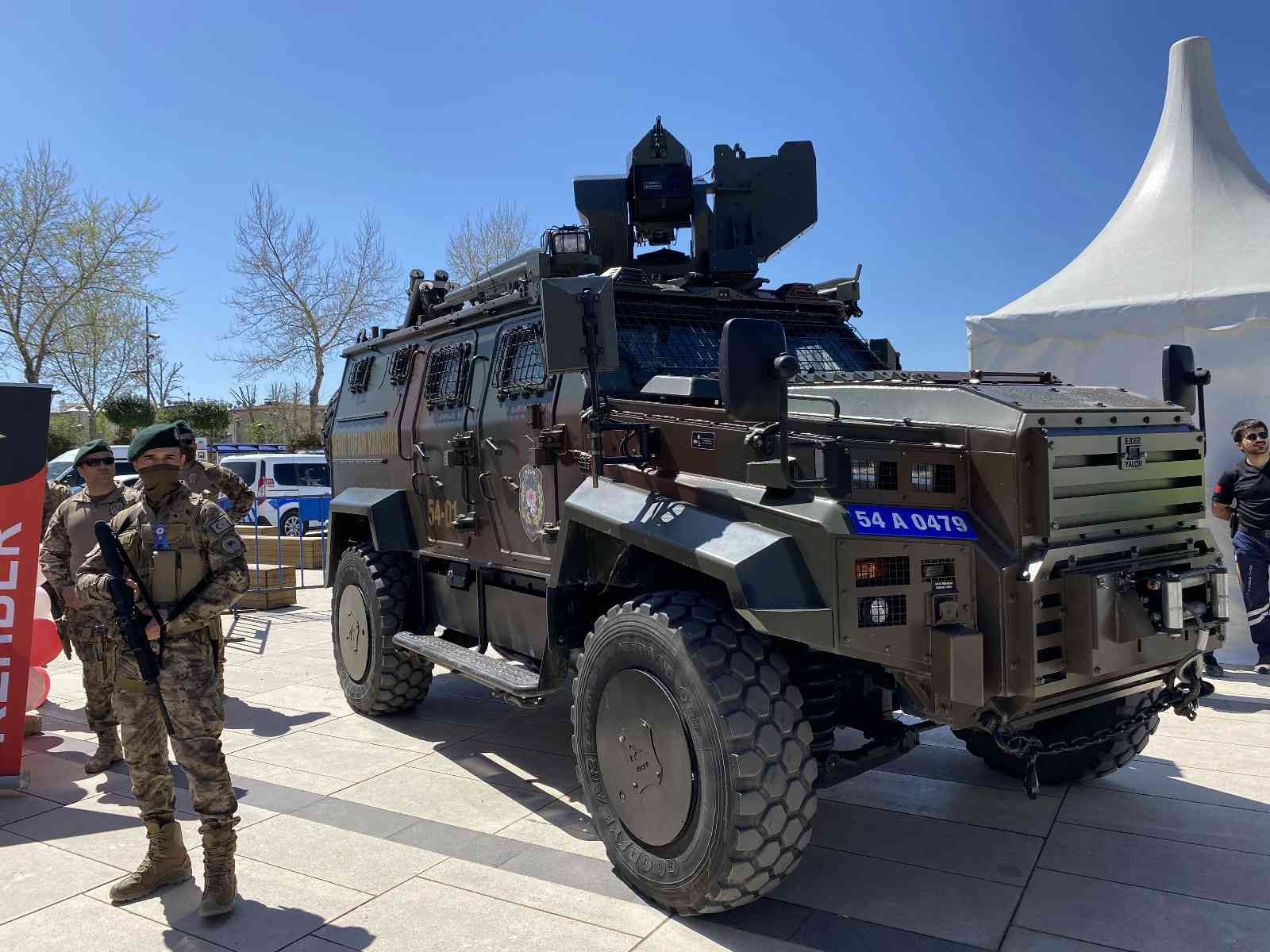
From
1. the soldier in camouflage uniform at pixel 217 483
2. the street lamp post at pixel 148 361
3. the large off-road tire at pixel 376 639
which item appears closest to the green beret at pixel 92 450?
the soldier in camouflage uniform at pixel 217 483

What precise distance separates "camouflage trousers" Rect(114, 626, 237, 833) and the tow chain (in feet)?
9.55

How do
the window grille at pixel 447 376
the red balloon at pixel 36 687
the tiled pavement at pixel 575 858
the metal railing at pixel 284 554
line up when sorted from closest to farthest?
the tiled pavement at pixel 575 858 < the window grille at pixel 447 376 < the red balloon at pixel 36 687 < the metal railing at pixel 284 554

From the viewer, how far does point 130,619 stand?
147 inches

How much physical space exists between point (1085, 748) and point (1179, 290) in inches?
185

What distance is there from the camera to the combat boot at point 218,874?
3691 mm

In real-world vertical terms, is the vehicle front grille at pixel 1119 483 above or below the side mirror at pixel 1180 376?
below

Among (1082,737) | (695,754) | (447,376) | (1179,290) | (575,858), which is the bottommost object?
(575,858)

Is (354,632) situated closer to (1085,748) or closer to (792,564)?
(792,564)

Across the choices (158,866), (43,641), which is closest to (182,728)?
(158,866)

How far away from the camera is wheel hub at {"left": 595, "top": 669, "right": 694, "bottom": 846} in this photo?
344cm

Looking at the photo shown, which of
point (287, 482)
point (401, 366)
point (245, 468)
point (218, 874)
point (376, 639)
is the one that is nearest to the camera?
point (218, 874)

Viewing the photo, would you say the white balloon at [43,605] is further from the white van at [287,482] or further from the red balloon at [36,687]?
the white van at [287,482]

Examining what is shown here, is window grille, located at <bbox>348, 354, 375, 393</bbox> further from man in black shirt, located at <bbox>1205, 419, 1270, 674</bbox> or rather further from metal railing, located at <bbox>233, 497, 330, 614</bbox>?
man in black shirt, located at <bbox>1205, 419, 1270, 674</bbox>

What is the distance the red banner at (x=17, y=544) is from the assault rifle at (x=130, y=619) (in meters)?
1.89
